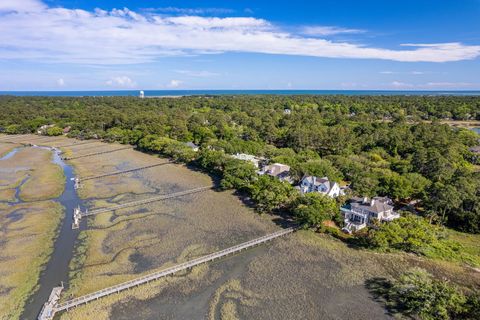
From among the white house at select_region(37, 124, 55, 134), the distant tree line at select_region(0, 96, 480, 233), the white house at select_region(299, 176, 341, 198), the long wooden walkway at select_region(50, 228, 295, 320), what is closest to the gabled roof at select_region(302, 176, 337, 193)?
the white house at select_region(299, 176, 341, 198)

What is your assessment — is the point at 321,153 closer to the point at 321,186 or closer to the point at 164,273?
the point at 321,186

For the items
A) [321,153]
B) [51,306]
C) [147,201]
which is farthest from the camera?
[321,153]

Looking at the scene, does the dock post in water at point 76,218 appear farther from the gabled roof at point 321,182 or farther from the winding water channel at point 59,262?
the gabled roof at point 321,182

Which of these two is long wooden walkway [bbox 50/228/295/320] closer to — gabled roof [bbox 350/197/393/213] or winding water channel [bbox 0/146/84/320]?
winding water channel [bbox 0/146/84/320]

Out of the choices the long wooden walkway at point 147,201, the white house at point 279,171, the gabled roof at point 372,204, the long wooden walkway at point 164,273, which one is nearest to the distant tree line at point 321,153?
the white house at point 279,171

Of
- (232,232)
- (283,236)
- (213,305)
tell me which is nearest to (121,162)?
(232,232)

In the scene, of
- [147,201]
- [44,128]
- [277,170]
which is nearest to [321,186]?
[277,170]
